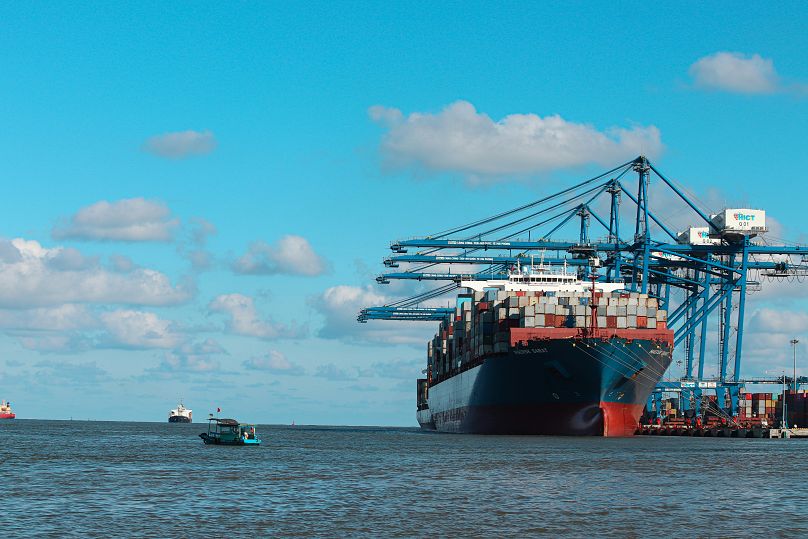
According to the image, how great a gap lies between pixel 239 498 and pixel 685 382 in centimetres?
8847

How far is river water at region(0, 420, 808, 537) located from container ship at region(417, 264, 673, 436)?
1489 centimetres

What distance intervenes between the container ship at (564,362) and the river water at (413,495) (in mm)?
14888

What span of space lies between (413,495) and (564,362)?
137ft

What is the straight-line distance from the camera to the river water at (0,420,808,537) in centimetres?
3127

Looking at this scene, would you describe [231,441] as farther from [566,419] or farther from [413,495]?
[413,495]

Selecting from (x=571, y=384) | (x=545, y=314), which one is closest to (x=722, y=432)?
(x=545, y=314)

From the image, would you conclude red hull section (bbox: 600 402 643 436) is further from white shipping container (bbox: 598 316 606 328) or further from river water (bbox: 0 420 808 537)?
river water (bbox: 0 420 808 537)

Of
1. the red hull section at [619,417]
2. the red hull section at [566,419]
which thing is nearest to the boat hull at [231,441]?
the red hull section at [566,419]

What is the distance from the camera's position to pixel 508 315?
89625 millimetres

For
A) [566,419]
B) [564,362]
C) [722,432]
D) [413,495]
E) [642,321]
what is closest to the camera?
[413,495]

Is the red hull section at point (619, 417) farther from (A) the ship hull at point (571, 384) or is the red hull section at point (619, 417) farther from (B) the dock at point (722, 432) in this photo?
(B) the dock at point (722, 432)

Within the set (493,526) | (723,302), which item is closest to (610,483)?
(493,526)

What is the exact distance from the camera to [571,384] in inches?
3206

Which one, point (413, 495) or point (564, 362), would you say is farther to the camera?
point (564, 362)
